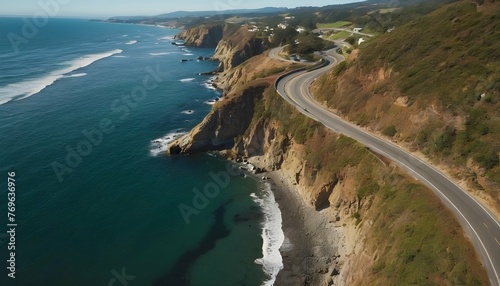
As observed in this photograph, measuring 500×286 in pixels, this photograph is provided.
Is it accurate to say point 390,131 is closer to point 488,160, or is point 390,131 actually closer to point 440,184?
point 440,184

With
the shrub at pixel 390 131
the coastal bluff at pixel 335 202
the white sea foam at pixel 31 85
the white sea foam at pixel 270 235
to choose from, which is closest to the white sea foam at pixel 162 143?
the coastal bluff at pixel 335 202

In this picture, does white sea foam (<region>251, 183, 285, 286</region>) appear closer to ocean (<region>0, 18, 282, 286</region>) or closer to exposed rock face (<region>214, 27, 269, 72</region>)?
ocean (<region>0, 18, 282, 286</region>)

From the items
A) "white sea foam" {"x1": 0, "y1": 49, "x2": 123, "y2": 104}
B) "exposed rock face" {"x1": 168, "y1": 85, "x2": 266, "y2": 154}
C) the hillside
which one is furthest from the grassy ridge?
"white sea foam" {"x1": 0, "y1": 49, "x2": 123, "y2": 104}

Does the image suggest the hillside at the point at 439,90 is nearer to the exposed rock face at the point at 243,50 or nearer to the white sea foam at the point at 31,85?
the exposed rock face at the point at 243,50

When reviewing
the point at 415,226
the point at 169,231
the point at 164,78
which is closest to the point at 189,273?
the point at 169,231

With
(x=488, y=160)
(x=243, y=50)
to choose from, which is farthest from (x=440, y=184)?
A: (x=243, y=50)

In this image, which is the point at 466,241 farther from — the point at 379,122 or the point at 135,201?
the point at 135,201
